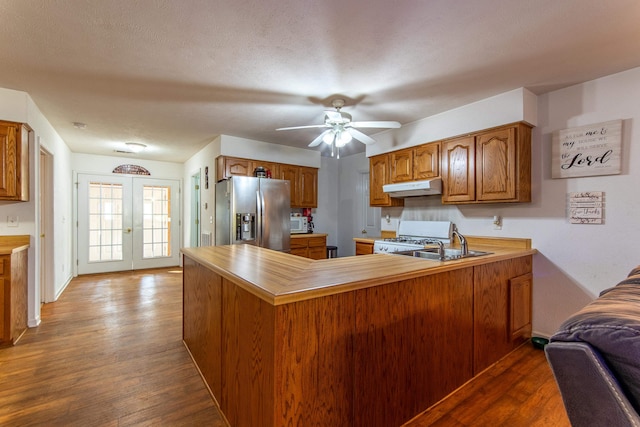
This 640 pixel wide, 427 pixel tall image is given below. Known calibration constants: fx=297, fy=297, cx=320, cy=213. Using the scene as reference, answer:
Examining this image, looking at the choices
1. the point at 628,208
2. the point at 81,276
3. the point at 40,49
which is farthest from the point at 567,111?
the point at 81,276

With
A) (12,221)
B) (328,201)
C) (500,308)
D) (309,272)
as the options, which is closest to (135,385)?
(309,272)

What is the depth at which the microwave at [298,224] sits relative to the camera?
16.6ft

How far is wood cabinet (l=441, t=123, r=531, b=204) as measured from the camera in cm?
279

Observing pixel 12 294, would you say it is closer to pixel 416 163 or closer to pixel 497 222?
pixel 416 163

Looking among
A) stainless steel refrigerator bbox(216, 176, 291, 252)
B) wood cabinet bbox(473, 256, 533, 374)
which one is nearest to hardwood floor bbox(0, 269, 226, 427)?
stainless steel refrigerator bbox(216, 176, 291, 252)

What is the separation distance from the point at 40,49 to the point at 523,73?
3693 mm

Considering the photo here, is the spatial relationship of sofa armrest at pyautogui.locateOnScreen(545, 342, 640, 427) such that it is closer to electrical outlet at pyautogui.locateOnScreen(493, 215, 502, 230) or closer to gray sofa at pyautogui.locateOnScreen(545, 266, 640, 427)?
gray sofa at pyautogui.locateOnScreen(545, 266, 640, 427)

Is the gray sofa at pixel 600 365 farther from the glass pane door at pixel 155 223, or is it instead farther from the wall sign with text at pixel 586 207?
the glass pane door at pixel 155 223

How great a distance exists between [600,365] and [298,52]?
226 centimetres

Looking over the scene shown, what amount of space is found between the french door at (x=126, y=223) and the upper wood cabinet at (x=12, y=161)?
3.18m

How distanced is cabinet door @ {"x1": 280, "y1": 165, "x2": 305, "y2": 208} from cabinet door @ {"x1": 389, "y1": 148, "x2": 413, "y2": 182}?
1.70 m

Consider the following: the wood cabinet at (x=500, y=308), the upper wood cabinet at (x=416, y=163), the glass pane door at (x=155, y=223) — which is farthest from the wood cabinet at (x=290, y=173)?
the wood cabinet at (x=500, y=308)

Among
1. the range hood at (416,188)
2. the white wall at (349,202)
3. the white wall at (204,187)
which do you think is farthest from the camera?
the white wall at (349,202)

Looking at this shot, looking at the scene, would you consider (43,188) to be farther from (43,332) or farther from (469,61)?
(469,61)
